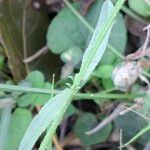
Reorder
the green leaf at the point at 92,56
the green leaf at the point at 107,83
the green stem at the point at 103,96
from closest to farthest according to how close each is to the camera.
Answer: the green leaf at the point at 92,56
the green stem at the point at 103,96
the green leaf at the point at 107,83

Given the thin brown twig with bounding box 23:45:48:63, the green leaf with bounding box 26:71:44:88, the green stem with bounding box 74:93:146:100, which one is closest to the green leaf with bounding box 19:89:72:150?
the green stem with bounding box 74:93:146:100

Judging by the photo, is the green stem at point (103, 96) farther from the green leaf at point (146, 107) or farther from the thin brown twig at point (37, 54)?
the thin brown twig at point (37, 54)

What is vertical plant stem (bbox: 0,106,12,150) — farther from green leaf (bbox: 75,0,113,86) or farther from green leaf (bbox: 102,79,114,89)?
green leaf (bbox: 75,0,113,86)

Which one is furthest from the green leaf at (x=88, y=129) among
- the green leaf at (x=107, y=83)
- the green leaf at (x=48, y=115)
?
the green leaf at (x=48, y=115)

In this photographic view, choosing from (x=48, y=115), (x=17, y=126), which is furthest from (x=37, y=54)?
(x=48, y=115)

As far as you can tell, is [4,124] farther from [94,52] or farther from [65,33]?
[94,52]

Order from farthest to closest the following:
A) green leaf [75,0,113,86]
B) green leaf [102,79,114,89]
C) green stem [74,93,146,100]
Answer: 1. green leaf [102,79,114,89]
2. green stem [74,93,146,100]
3. green leaf [75,0,113,86]
